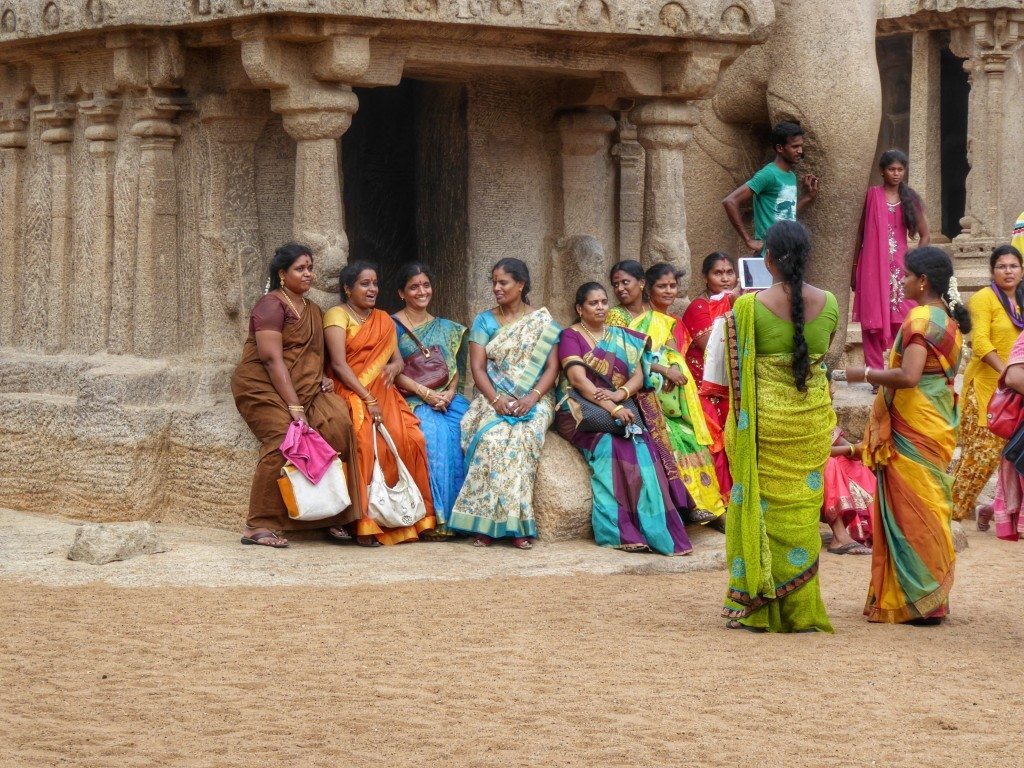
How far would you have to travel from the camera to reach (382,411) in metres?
8.18

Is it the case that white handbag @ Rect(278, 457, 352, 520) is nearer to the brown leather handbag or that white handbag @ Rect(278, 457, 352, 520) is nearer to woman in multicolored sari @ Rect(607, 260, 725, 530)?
the brown leather handbag

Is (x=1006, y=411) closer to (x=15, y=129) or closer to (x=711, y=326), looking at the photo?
(x=711, y=326)

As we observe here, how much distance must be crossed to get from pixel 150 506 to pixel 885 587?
3.69 meters

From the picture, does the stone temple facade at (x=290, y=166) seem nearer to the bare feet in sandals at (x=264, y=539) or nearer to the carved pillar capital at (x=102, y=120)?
the carved pillar capital at (x=102, y=120)

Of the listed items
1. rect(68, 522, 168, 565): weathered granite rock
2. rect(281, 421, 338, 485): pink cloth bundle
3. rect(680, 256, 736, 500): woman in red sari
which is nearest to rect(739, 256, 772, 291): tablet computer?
rect(680, 256, 736, 500): woman in red sari

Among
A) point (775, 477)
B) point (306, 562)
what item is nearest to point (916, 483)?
point (775, 477)

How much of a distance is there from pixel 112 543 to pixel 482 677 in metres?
2.40

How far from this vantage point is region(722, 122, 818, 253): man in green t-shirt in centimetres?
963

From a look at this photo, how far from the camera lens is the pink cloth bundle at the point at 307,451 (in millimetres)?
7730

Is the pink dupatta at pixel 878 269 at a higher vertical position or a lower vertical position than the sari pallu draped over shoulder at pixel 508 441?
higher

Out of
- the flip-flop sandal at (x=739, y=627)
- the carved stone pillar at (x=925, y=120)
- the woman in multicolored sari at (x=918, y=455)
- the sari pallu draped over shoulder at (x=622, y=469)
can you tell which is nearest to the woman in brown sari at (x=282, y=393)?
the sari pallu draped over shoulder at (x=622, y=469)

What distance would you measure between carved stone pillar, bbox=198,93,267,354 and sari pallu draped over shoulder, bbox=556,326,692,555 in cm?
167

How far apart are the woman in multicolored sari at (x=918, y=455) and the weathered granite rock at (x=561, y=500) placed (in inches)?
67.3

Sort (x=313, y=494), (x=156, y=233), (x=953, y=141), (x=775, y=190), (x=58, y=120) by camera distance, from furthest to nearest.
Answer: (x=953, y=141), (x=775, y=190), (x=58, y=120), (x=156, y=233), (x=313, y=494)
